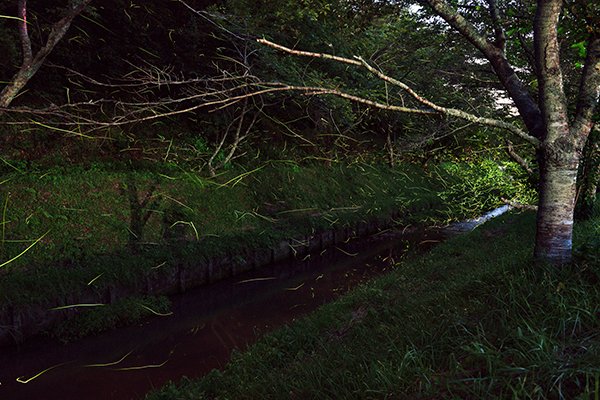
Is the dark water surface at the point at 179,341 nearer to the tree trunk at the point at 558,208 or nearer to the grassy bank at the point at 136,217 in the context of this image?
the grassy bank at the point at 136,217

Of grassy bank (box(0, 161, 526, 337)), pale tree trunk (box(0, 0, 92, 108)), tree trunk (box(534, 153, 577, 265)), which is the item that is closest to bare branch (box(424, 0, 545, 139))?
tree trunk (box(534, 153, 577, 265))

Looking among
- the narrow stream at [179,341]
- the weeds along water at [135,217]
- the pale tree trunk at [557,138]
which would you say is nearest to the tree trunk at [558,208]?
the pale tree trunk at [557,138]

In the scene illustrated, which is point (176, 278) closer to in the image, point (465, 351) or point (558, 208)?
point (465, 351)

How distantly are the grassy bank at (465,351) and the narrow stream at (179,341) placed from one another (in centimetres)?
169

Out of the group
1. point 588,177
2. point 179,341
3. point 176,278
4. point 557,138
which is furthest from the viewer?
point 176,278

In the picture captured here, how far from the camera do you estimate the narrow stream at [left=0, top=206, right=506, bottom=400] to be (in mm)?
7234

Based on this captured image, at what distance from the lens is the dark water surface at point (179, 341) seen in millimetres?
7230

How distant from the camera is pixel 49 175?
426 inches

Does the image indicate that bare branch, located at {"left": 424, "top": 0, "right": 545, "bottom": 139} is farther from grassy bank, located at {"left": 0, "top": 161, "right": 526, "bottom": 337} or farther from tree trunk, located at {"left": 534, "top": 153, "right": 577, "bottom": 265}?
grassy bank, located at {"left": 0, "top": 161, "right": 526, "bottom": 337}

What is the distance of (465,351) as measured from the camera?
3439 mm

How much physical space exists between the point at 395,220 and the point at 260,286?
34.2 ft

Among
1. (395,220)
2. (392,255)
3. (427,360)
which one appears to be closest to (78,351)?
(427,360)

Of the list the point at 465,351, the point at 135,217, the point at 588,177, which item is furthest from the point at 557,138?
the point at 135,217

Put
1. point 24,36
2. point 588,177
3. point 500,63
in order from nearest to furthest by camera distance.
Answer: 1. point 500,63
2. point 24,36
3. point 588,177
